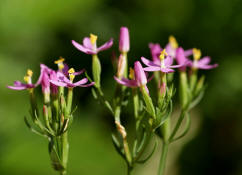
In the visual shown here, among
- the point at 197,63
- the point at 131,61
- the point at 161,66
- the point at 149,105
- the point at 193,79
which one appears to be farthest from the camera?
the point at 131,61

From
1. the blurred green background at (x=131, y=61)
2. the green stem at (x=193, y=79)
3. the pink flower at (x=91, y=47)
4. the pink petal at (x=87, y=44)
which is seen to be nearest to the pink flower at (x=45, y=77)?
the pink flower at (x=91, y=47)

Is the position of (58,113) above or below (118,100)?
below

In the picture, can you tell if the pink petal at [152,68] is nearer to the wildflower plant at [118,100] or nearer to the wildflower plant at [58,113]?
the wildflower plant at [118,100]

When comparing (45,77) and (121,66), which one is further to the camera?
(121,66)

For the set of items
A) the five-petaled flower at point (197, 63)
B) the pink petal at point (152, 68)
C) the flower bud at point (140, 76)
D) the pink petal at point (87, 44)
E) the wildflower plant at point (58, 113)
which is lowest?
the wildflower plant at point (58, 113)

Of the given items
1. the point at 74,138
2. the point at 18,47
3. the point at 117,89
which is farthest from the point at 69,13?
the point at 117,89

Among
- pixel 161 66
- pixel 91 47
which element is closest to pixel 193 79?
pixel 161 66

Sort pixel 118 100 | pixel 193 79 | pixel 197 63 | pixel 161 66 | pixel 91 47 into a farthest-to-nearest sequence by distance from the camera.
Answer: pixel 197 63 → pixel 193 79 → pixel 91 47 → pixel 118 100 → pixel 161 66

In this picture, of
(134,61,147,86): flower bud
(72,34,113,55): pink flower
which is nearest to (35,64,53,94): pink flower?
(72,34,113,55): pink flower

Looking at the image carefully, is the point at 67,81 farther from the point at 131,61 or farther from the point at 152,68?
the point at 131,61
